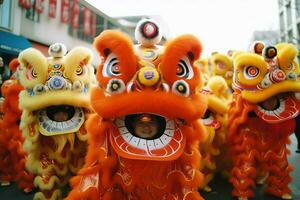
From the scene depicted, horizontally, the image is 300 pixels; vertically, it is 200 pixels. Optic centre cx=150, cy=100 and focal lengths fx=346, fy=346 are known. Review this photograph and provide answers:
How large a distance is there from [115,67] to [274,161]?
2207 millimetres

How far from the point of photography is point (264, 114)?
3453 millimetres

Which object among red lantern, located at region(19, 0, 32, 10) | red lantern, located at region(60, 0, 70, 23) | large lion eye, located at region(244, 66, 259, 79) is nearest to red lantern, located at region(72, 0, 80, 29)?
red lantern, located at region(60, 0, 70, 23)

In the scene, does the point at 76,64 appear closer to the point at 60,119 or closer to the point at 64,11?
the point at 60,119

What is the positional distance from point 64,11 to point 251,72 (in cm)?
1196

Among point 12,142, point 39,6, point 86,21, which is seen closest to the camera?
point 12,142

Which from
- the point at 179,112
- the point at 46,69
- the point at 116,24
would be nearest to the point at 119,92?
the point at 179,112

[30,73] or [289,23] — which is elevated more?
[289,23]

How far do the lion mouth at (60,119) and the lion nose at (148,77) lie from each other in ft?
4.52

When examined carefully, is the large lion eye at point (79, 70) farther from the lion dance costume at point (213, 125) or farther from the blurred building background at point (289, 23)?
the blurred building background at point (289, 23)

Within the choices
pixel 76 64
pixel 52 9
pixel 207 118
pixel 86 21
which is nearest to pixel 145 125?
pixel 76 64

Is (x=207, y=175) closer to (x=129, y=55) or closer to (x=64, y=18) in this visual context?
(x=129, y=55)

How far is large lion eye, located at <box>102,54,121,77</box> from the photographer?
2316 millimetres

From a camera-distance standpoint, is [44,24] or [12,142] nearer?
[12,142]

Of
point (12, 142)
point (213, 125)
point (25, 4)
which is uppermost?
point (25, 4)
